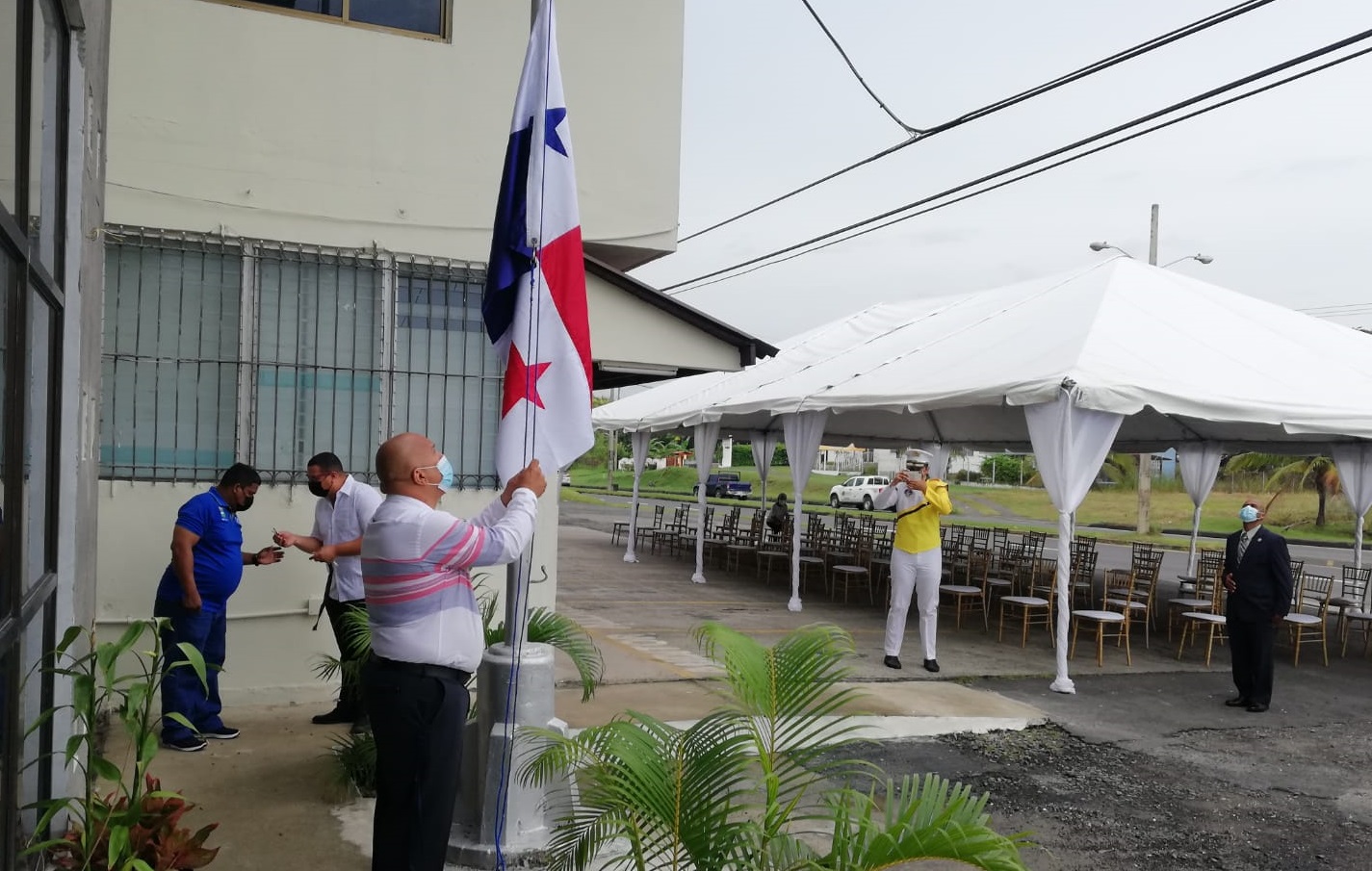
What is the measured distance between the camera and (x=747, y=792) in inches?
133

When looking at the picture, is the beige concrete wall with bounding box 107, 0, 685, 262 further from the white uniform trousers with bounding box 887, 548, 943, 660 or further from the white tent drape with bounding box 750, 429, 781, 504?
the white tent drape with bounding box 750, 429, 781, 504

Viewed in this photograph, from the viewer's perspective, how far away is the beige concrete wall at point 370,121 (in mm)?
7102

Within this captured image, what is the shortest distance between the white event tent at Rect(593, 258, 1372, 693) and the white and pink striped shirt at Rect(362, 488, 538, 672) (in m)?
6.32

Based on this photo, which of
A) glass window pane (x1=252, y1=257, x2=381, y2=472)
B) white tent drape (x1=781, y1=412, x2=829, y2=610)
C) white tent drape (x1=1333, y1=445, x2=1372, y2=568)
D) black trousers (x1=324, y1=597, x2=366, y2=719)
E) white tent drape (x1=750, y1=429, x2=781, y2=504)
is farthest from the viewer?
white tent drape (x1=750, y1=429, x2=781, y2=504)

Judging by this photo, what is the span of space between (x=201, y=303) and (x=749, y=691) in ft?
17.1

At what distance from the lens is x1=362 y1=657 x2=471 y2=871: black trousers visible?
373 centimetres

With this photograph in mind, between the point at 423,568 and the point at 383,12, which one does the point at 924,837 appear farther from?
the point at 383,12

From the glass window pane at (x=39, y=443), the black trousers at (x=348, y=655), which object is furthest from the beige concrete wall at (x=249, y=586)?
the glass window pane at (x=39, y=443)

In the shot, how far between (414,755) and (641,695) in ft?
14.4

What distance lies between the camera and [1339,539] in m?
32.1

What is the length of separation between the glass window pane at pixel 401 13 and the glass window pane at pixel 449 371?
1791mm

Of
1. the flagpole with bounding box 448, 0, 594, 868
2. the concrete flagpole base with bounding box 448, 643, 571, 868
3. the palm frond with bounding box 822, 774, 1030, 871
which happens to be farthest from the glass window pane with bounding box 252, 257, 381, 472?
the palm frond with bounding box 822, 774, 1030, 871

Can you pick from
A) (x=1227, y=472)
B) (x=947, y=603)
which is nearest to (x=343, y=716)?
(x=947, y=603)

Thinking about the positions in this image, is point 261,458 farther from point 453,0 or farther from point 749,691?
point 749,691
